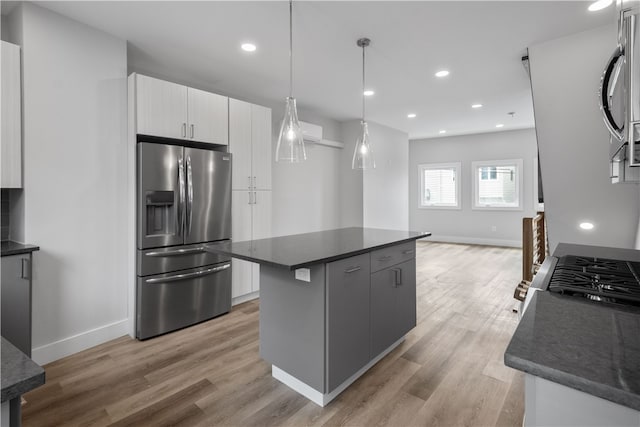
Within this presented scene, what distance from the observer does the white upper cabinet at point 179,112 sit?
9.34ft

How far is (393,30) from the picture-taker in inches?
109

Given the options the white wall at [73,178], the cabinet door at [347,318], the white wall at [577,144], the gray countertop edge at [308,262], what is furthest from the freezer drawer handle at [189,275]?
the white wall at [577,144]

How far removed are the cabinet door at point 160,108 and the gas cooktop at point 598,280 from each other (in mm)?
3112

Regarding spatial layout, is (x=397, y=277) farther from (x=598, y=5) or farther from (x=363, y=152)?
(x=598, y=5)

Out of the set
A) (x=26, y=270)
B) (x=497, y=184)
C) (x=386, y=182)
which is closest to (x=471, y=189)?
(x=497, y=184)

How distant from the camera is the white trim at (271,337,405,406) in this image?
1.97 metres

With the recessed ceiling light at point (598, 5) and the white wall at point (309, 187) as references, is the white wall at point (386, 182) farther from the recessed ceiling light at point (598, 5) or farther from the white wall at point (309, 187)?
the recessed ceiling light at point (598, 5)

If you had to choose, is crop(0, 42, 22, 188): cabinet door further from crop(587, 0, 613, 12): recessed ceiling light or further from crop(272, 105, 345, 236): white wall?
crop(587, 0, 613, 12): recessed ceiling light

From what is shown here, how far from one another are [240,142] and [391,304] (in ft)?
7.92

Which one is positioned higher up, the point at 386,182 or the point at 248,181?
the point at 386,182

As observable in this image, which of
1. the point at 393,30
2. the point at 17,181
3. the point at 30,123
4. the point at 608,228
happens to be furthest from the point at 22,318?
the point at 608,228

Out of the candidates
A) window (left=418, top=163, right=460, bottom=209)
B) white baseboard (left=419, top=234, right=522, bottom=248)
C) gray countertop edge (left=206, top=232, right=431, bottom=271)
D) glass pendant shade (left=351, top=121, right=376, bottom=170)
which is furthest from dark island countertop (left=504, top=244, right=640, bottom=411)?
window (left=418, top=163, right=460, bottom=209)

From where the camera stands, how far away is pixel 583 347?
0.77 metres

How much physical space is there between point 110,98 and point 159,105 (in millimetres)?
384
